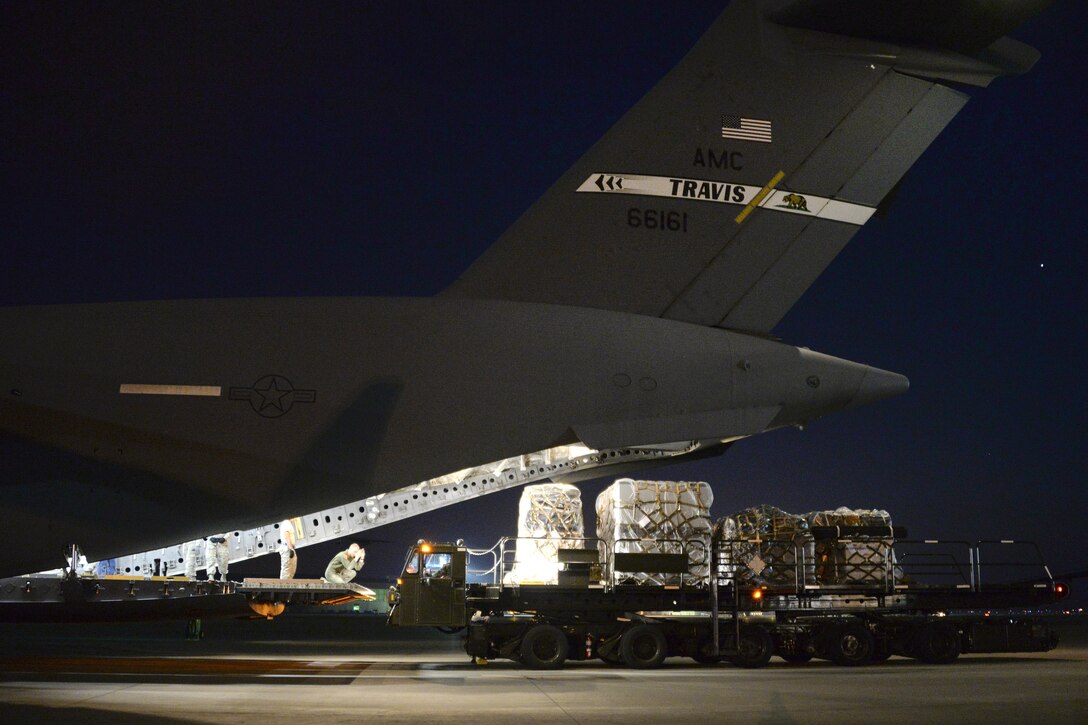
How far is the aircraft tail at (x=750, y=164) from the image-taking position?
802cm

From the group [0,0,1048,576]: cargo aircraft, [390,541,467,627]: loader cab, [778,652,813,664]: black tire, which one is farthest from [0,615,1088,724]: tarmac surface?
[0,0,1048,576]: cargo aircraft

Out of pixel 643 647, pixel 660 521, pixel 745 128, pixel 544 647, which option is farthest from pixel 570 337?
pixel 643 647

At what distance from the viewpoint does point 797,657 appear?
14.0m

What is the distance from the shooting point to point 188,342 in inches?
281

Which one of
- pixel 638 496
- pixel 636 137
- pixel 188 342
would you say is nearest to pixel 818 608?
pixel 638 496

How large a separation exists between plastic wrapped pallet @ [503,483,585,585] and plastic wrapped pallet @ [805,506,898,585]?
327 cm

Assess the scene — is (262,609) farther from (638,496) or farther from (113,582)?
(638,496)

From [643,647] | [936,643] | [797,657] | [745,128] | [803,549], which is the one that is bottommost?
[797,657]

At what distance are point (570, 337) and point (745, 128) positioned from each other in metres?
2.30

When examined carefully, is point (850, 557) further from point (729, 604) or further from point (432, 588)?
point (432, 588)

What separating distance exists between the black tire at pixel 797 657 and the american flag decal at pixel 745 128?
811 cm

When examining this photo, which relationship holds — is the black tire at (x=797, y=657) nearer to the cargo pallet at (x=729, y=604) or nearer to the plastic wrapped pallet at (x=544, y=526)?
the cargo pallet at (x=729, y=604)

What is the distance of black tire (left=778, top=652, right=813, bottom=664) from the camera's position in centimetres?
1383

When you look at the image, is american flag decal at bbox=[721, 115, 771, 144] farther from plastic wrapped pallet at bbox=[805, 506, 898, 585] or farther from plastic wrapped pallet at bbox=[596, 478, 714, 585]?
plastic wrapped pallet at bbox=[805, 506, 898, 585]
